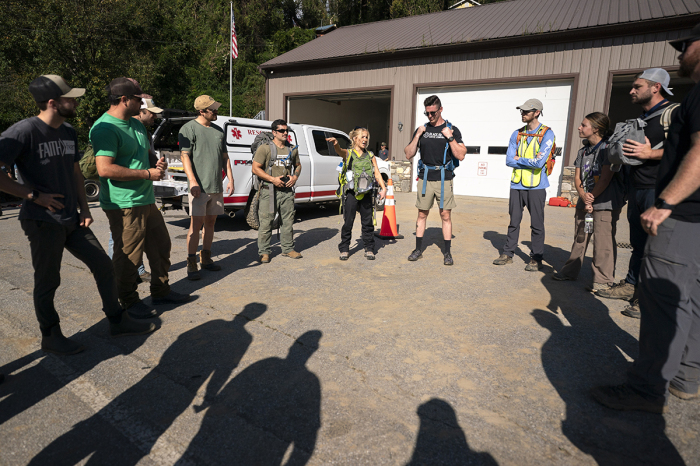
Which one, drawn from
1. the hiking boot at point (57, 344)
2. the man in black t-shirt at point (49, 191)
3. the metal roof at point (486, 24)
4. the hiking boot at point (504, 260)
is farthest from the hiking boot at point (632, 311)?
the metal roof at point (486, 24)

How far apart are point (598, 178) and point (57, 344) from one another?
5349mm

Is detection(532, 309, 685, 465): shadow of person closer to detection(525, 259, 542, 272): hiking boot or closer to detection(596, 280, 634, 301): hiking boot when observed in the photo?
detection(596, 280, 634, 301): hiking boot

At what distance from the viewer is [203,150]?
5.07m

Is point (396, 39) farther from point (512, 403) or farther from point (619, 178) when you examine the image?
point (512, 403)

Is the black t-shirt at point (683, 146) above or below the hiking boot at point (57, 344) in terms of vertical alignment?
above

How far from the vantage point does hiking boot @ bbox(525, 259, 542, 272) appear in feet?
18.4

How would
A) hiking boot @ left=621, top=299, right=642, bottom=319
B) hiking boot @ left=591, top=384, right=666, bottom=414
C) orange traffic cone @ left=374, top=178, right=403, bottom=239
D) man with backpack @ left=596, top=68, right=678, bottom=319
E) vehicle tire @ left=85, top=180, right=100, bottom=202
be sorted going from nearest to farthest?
hiking boot @ left=591, top=384, right=666, bottom=414
man with backpack @ left=596, top=68, right=678, bottom=319
hiking boot @ left=621, top=299, right=642, bottom=319
orange traffic cone @ left=374, top=178, right=403, bottom=239
vehicle tire @ left=85, top=180, right=100, bottom=202

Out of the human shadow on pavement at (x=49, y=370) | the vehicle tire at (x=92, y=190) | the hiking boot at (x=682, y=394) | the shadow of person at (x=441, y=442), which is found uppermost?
the vehicle tire at (x=92, y=190)

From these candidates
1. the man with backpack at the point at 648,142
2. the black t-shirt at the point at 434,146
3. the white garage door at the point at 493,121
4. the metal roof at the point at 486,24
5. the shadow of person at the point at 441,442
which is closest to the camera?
the shadow of person at the point at 441,442

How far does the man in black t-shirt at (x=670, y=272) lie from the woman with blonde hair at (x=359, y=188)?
3844 millimetres

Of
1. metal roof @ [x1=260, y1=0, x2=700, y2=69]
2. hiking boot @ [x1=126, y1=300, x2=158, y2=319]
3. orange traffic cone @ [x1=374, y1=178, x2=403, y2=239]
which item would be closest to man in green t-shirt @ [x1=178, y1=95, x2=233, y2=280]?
hiking boot @ [x1=126, y1=300, x2=158, y2=319]

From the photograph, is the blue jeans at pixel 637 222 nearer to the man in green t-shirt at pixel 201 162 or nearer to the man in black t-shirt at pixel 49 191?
the man in green t-shirt at pixel 201 162

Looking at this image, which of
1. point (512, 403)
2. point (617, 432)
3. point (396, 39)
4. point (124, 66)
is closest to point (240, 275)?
point (512, 403)

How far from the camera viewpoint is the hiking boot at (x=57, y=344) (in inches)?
123
